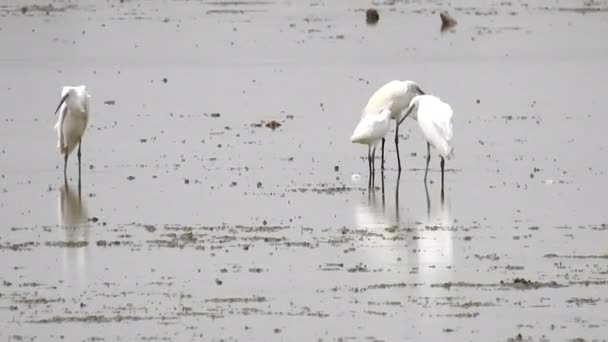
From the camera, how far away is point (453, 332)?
11859mm

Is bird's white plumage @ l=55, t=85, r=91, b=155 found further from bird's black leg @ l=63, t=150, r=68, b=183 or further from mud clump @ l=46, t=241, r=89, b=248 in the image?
mud clump @ l=46, t=241, r=89, b=248

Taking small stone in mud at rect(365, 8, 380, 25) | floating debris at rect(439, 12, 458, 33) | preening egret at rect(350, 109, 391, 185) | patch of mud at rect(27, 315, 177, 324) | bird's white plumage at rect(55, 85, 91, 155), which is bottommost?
patch of mud at rect(27, 315, 177, 324)

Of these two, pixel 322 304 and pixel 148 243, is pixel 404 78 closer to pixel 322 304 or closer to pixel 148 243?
pixel 148 243

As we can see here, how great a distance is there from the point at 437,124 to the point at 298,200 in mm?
1854

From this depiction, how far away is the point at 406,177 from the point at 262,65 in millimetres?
11942

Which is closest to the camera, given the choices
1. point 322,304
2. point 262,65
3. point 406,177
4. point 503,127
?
point 322,304

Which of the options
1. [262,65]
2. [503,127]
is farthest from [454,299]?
[262,65]

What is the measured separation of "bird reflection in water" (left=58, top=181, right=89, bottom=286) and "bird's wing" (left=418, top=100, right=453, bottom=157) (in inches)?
139

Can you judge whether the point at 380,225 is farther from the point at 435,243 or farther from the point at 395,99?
the point at 395,99

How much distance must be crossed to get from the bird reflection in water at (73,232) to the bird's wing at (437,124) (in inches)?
139

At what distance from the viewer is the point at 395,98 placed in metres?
19.9

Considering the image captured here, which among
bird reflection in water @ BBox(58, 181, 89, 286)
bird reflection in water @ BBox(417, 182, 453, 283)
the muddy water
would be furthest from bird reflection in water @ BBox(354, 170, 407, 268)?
bird reflection in water @ BBox(58, 181, 89, 286)

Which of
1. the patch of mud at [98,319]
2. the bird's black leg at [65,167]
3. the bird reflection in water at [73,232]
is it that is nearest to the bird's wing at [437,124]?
the bird reflection in water at [73,232]

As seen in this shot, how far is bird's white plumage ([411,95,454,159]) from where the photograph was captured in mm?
18047
